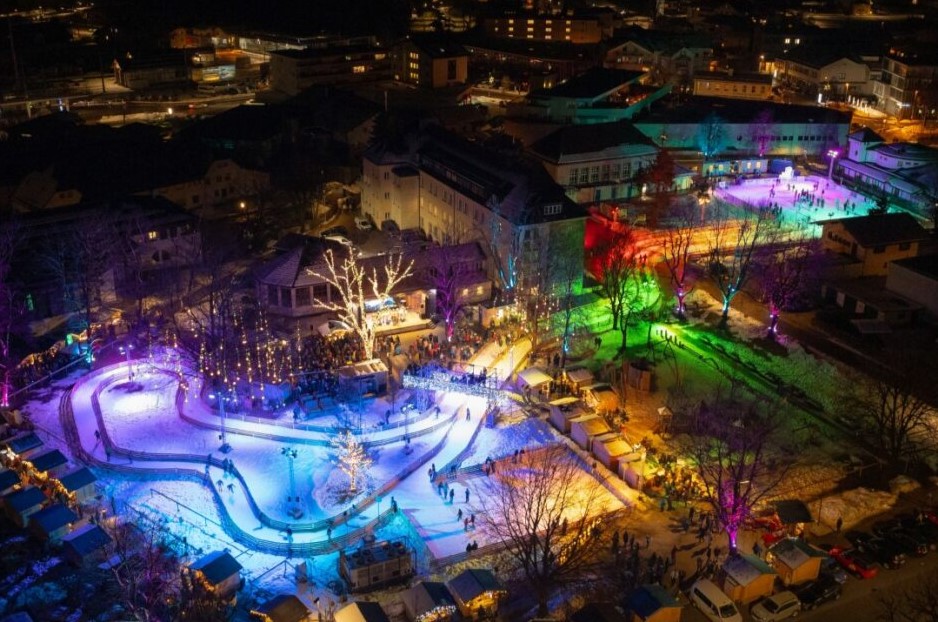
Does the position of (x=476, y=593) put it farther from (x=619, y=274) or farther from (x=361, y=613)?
(x=619, y=274)

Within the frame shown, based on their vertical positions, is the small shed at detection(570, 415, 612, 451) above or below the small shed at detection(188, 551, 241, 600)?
above

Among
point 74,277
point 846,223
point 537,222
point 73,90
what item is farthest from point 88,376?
point 73,90

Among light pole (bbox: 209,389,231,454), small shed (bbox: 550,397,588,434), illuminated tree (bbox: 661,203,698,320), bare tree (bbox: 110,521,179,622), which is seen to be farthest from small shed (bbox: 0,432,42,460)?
illuminated tree (bbox: 661,203,698,320)

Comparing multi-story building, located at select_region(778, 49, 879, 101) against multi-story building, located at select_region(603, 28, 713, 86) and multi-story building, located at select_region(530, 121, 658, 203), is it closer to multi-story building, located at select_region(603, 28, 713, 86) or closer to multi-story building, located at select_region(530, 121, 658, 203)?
multi-story building, located at select_region(603, 28, 713, 86)

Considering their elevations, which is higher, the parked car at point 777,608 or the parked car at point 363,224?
the parked car at point 363,224

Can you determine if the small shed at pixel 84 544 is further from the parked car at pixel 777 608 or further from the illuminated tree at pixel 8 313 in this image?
the parked car at pixel 777 608

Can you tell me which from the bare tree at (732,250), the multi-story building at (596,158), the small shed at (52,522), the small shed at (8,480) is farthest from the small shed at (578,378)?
the multi-story building at (596,158)

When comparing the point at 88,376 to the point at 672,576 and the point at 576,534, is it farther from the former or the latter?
the point at 672,576
